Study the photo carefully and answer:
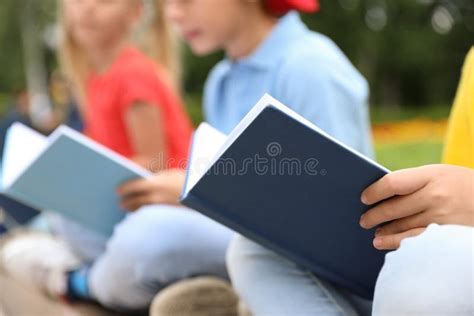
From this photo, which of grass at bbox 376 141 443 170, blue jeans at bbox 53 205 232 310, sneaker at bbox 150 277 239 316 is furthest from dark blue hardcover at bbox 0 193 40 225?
grass at bbox 376 141 443 170

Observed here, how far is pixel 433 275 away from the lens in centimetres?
72

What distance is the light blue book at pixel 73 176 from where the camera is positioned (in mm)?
1296

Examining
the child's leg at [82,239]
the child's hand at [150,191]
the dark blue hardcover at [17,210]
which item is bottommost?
the dark blue hardcover at [17,210]

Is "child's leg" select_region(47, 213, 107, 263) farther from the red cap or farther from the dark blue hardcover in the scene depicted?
the red cap

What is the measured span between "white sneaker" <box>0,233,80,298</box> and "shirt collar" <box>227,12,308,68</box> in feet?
2.00

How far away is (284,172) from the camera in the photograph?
0.86 metres

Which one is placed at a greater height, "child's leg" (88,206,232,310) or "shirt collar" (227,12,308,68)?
"shirt collar" (227,12,308,68)

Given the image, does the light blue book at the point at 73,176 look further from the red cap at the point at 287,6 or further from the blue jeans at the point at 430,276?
the blue jeans at the point at 430,276

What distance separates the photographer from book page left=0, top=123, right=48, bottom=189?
1438mm

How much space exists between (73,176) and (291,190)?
593 mm

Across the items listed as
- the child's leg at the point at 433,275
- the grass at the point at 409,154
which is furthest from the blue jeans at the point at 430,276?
the grass at the point at 409,154

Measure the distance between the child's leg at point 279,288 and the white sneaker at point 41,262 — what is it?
2.12 feet

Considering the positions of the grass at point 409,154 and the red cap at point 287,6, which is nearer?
the red cap at point 287,6

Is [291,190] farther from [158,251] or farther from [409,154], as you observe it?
[409,154]
